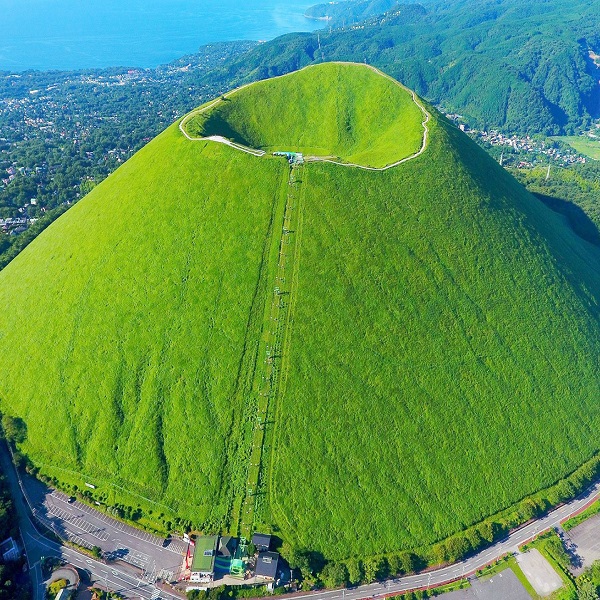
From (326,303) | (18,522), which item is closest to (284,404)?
(326,303)

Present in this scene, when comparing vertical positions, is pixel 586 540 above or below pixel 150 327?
below

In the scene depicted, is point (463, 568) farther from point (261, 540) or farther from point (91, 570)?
point (91, 570)

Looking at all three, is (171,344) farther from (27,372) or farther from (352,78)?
(352,78)

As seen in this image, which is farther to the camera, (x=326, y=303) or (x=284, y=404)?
(x=326, y=303)

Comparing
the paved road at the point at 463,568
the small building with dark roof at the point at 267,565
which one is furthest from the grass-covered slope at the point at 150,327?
the paved road at the point at 463,568

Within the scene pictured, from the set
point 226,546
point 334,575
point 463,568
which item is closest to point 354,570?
point 334,575
